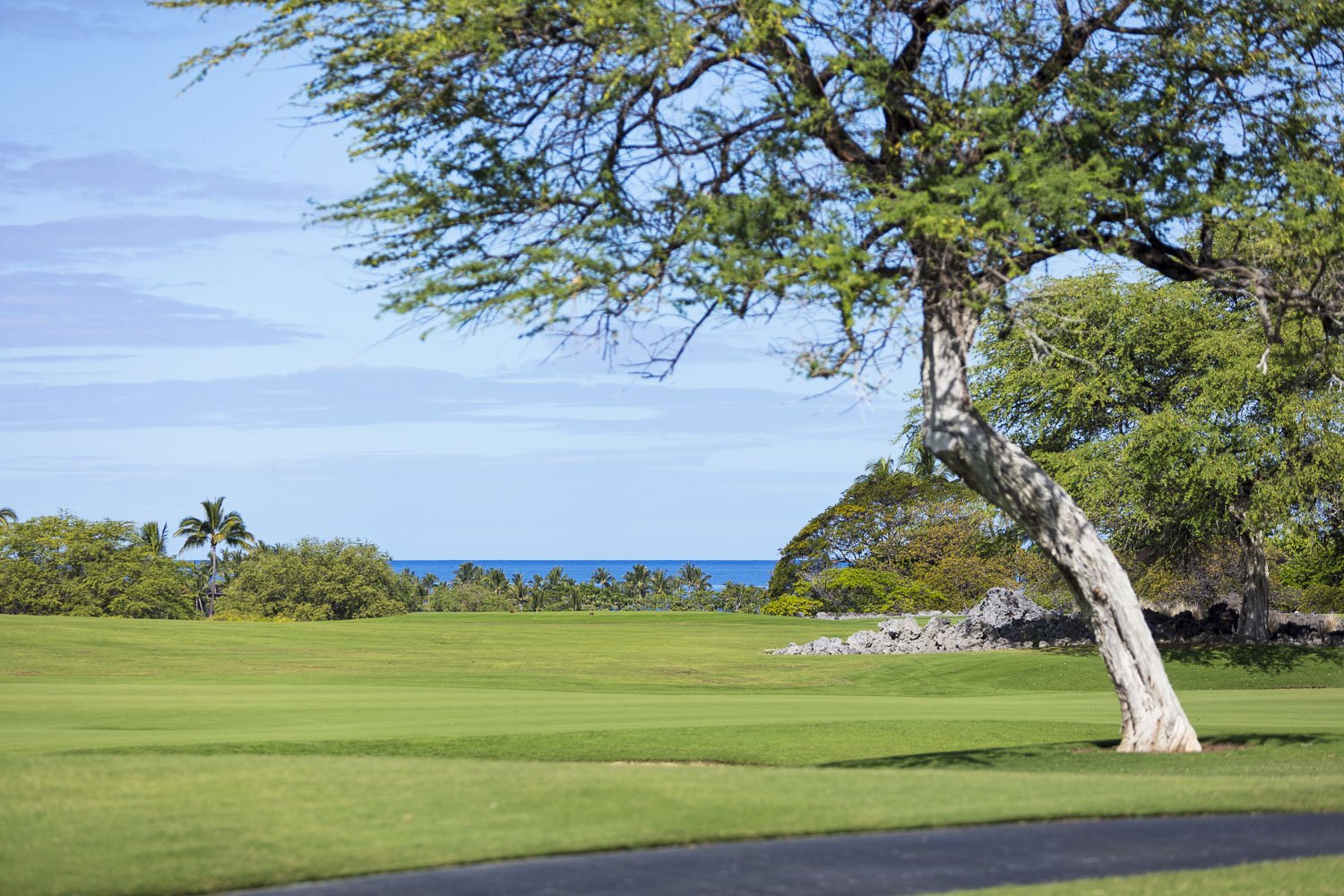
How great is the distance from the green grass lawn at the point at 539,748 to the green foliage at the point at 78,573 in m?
16.8

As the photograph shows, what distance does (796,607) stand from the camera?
53562 millimetres

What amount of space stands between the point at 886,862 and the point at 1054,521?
731cm

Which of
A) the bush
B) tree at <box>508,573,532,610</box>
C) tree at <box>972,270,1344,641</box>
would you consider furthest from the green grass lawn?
tree at <box>508,573,532,610</box>

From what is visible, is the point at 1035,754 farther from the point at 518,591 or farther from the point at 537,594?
the point at 518,591

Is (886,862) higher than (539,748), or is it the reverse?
(886,862)

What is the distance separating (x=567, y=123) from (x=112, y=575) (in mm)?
46667

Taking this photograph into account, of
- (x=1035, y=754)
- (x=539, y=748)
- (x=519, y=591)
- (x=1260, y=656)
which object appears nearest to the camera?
(x=1035, y=754)

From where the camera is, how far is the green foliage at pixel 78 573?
52219mm

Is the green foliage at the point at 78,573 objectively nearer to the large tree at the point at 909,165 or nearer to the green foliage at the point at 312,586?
the green foliage at the point at 312,586

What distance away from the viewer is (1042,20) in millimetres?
14047

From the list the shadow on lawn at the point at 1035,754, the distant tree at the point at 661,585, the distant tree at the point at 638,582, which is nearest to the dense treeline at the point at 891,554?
the shadow on lawn at the point at 1035,754

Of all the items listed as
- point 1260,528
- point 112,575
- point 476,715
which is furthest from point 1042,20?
point 112,575

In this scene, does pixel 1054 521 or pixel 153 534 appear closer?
pixel 1054 521

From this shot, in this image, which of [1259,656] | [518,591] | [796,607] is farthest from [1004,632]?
[518,591]
